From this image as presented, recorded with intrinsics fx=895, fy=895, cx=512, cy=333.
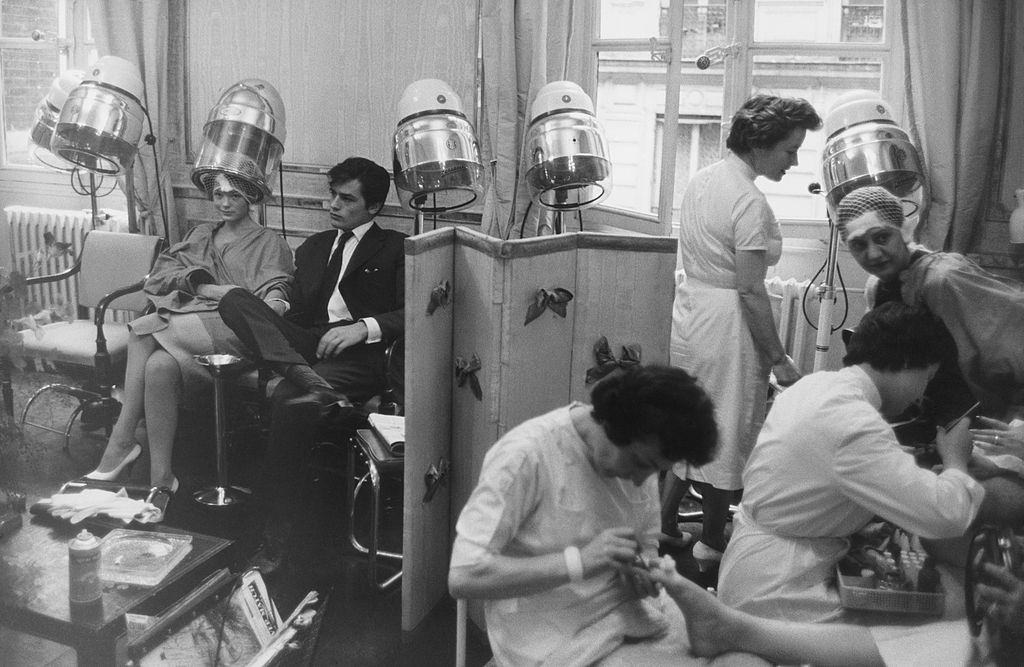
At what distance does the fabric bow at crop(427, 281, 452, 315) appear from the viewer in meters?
Result: 1.62

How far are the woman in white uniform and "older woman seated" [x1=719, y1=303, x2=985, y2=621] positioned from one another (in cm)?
63

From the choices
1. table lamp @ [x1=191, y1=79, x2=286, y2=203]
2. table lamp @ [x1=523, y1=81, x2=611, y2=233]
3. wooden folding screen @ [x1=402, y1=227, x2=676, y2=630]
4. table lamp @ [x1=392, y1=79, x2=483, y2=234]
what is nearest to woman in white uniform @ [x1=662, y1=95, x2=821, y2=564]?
table lamp @ [x1=523, y1=81, x2=611, y2=233]

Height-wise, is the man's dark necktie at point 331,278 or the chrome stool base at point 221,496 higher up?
the man's dark necktie at point 331,278

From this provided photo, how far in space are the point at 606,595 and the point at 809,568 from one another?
329 millimetres

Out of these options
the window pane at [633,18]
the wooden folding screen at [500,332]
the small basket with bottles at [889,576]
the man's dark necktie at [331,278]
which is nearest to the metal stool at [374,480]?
the wooden folding screen at [500,332]

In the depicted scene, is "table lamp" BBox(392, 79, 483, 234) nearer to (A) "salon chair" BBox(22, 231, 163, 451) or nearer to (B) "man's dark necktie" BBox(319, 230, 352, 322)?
(B) "man's dark necktie" BBox(319, 230, 352, 322)

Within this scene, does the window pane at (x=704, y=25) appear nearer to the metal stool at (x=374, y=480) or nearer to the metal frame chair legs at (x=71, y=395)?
the metal stool at (x=374, y=480)

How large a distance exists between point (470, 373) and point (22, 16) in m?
0.88

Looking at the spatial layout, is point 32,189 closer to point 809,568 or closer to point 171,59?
point 171,59

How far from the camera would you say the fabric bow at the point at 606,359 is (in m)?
1.62

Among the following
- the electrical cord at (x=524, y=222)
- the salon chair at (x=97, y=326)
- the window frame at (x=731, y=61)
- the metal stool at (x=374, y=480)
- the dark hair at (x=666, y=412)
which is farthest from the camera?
the electrical cord at (x=524, y=222)

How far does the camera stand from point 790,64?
270 cm

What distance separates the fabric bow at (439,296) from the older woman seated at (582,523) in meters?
0.51

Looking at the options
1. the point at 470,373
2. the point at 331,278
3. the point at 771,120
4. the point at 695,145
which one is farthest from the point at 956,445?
the point at 695,145
